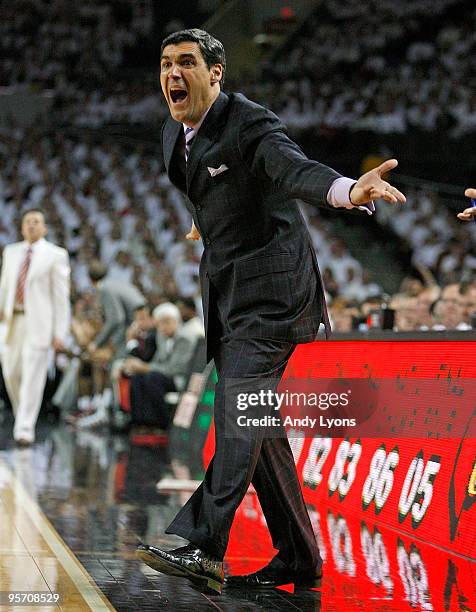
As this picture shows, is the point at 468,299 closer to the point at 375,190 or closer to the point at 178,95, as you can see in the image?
the point at 178,95

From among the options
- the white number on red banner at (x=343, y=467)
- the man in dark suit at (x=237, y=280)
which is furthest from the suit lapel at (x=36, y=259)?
the man in dark suit at (x=237, y=280)

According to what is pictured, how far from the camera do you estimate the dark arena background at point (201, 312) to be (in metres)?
5.37

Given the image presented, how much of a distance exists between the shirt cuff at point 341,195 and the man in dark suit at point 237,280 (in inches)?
15.7

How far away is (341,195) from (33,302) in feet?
25.5

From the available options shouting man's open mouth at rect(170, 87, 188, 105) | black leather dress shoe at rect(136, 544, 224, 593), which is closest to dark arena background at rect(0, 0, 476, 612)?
black leather dress shoe at rect(136, 544, 224, 593)

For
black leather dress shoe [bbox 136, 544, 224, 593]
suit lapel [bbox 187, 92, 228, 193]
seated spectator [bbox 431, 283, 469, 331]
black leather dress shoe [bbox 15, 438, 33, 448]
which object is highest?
suit lapel [bbox 187, 92, 228, 193]

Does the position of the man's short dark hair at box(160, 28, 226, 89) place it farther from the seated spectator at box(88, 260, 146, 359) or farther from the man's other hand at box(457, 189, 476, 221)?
the seated spectator at box(88, 260, 146, 359)

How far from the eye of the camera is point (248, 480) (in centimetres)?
435

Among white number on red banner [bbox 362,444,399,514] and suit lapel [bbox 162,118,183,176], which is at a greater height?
suit lapel [bbox 162,118,183,176]

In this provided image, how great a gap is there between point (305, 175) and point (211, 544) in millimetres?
1337

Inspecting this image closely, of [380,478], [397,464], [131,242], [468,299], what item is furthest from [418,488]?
[131,242]

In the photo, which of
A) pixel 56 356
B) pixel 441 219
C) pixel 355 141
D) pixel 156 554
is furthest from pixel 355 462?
pixel 355 141

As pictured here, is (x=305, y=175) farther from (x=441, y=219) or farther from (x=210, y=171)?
(x=441, y=219)

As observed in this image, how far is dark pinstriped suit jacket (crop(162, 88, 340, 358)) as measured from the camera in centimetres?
445
